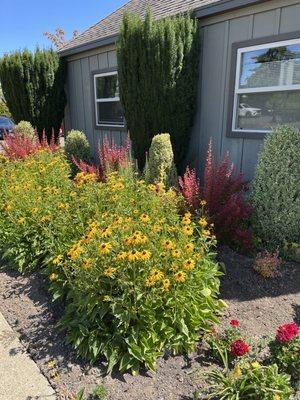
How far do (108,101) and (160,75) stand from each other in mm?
2769

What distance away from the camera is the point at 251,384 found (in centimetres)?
197

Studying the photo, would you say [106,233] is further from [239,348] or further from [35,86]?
[35,86]

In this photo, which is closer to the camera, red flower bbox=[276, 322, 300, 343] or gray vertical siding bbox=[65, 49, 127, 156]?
red flower bbox=[276, 322, 300, 343]

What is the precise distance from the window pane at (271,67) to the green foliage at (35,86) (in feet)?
18.0

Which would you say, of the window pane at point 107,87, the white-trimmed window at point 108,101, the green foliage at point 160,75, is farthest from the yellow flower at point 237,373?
the window pane at point 107,87

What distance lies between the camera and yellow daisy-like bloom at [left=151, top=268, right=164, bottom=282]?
83.0 inches

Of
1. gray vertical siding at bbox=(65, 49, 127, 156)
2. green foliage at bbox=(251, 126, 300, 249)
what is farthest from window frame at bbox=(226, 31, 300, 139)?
gray vertical siding at bbox=(65, 49, 127, 156)

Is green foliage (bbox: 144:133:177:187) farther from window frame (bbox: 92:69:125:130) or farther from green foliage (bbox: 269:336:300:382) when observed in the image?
green foliage (bbox: 269:336:300:382)

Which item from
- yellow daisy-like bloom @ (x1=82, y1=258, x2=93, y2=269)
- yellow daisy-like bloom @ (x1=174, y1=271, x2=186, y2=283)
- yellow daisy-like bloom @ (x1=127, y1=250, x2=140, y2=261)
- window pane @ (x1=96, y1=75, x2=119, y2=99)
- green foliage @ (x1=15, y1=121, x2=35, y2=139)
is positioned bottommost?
yellow daisy-like bloom @ (x1=174, y1=271, x2=186, y2=283)

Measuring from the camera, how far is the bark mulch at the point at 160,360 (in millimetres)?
2111

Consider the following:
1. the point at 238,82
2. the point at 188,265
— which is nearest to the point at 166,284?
the point at 188,265

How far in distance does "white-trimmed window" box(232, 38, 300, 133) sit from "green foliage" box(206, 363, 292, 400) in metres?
3.41

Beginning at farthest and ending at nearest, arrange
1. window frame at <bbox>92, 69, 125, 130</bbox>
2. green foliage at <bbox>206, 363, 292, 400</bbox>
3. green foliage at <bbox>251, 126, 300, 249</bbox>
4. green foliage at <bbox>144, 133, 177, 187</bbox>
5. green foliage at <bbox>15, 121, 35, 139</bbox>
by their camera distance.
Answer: green foliage at <bbox>15, 121, 35, 139</bbox>
window frame at <bbox>92, 69, 125, 130</bbox>
green foliage at <bbox>144, 133, 177, 187</bbox>
green foliage at <bbox>251, 126, 300, 249</bbox>
green foliage at <bbox>206, 363, 292, 400</bbox>

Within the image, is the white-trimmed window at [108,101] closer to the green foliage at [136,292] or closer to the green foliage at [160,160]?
the green foliage at [160,160]
